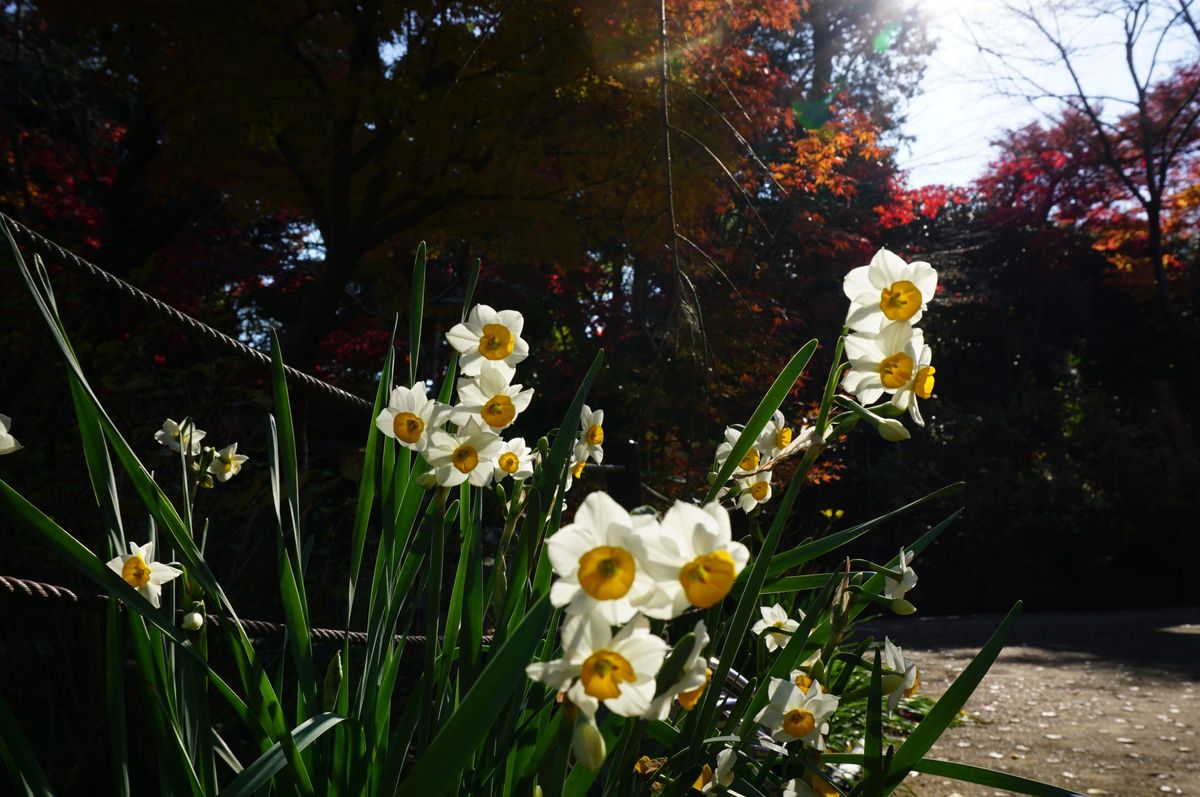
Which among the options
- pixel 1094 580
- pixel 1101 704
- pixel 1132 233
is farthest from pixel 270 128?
pixel 1132 233

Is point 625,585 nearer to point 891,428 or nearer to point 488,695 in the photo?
point 488,695

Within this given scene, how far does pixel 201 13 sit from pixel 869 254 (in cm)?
686

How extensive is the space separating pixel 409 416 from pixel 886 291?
1.69 feet

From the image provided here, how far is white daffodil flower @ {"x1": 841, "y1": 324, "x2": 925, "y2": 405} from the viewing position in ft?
2.71

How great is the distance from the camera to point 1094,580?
9.16 metres

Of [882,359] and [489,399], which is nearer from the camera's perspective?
[882,359]

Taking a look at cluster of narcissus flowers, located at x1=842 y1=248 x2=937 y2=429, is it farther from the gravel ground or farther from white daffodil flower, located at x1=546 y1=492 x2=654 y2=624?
the gravel ground

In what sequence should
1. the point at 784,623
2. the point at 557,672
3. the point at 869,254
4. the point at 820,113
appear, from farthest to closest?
the point at 820,113
the point at 869,254
the point at 784,623
the point at 557,672

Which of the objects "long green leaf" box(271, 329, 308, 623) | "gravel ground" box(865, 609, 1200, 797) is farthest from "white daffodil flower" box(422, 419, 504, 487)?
"gravel ground" box(865, 609, 1200, 797)

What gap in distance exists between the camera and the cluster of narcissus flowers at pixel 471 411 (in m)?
0.92

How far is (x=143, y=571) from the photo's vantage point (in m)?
1.01

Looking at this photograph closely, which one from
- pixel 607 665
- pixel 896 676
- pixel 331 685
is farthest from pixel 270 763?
pixel 896 676

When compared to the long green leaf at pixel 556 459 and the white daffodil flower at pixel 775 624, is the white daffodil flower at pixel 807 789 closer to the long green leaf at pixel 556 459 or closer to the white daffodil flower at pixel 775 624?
the white daffodil flower at pixel 775 624

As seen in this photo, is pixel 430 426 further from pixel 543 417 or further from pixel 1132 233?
pixel 1132 233
